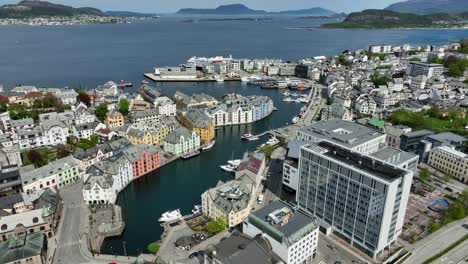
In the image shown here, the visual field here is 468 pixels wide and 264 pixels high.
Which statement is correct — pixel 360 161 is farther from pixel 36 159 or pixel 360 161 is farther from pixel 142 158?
pixel 36 159

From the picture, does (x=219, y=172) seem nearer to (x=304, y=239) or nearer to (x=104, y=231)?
(x=104, y=231)

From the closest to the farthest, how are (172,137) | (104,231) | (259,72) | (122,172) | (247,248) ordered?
1. (247,248)
2. (104,231)
3. (122,172)
4. (172,137)
5. (259,72)

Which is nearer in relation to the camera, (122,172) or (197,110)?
(122,172)

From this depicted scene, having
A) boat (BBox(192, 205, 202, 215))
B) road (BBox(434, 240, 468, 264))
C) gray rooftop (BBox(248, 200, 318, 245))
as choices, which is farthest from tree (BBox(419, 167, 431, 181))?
boat (BBox(192, 205, 202, 215))

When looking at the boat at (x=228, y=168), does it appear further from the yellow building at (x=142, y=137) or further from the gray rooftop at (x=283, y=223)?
the gray rooftop at (x=283, y=223)

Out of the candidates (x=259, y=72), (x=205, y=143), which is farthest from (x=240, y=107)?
(x=259, y=72)

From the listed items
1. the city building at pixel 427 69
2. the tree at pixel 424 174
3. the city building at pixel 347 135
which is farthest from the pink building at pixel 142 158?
the city building at pixel 427 69

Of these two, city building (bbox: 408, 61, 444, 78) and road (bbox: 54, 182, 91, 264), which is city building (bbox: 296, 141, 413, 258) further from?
city building (bbox: 408, 61, 444, 78)
